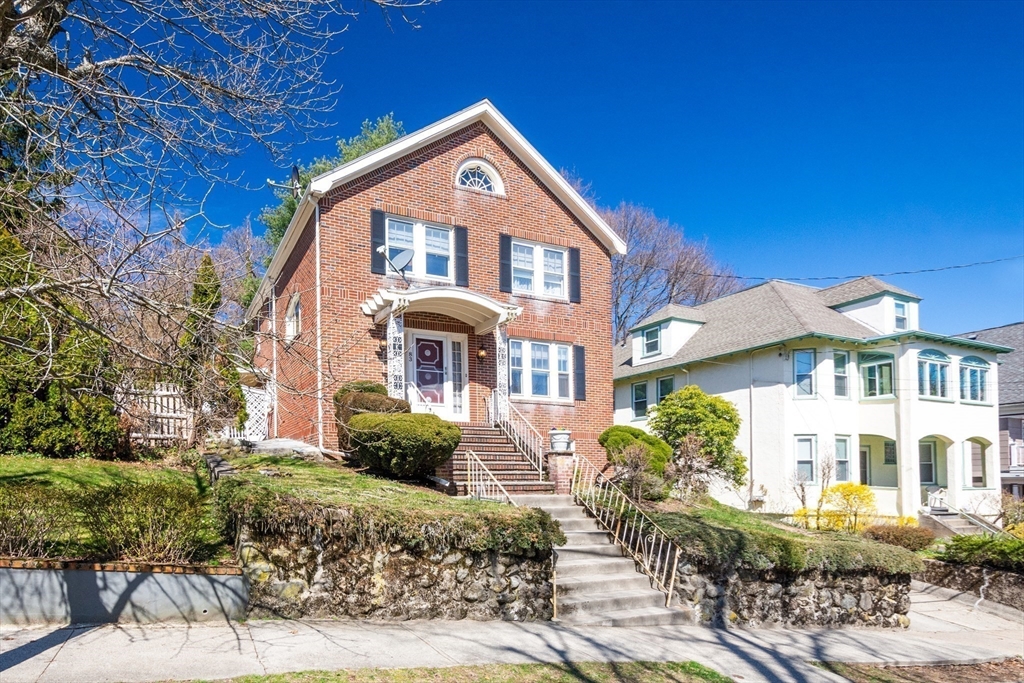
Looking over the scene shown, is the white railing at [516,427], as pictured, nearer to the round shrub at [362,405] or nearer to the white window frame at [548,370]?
the white window frame at [548,370]

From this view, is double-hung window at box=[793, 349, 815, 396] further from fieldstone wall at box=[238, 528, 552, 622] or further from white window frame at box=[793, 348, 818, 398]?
fieldstone wall at box=[238, 528, 552, 622]

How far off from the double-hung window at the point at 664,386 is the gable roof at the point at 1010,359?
42.1 feet

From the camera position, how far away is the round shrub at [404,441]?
12109 mm

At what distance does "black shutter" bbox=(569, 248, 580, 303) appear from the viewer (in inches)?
724

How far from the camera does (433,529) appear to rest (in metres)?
8.12

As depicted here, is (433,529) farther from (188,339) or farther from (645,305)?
(645,305)

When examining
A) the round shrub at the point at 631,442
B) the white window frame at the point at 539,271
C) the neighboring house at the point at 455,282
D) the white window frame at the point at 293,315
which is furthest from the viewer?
the white window frame at the point at 539,271

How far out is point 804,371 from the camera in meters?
22.3

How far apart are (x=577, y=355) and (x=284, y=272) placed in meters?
7.66

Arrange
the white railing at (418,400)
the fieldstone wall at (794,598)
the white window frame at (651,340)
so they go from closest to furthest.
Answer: the fieldstone wall at (794,598), the white railing at (418,400), the white window frame at (651,340)

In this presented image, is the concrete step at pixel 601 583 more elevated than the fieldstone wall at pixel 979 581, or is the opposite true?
the concrete step at pixel 601 583

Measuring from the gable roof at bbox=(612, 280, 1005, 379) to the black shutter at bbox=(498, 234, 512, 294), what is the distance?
9305 mm

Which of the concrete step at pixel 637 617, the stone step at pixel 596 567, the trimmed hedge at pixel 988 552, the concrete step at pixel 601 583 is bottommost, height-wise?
the trimmed hedge at pixel 988 552

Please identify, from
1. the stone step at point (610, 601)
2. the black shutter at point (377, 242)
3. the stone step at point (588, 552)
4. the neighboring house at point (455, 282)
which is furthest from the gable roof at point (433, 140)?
the stone step at point (610, 601)
